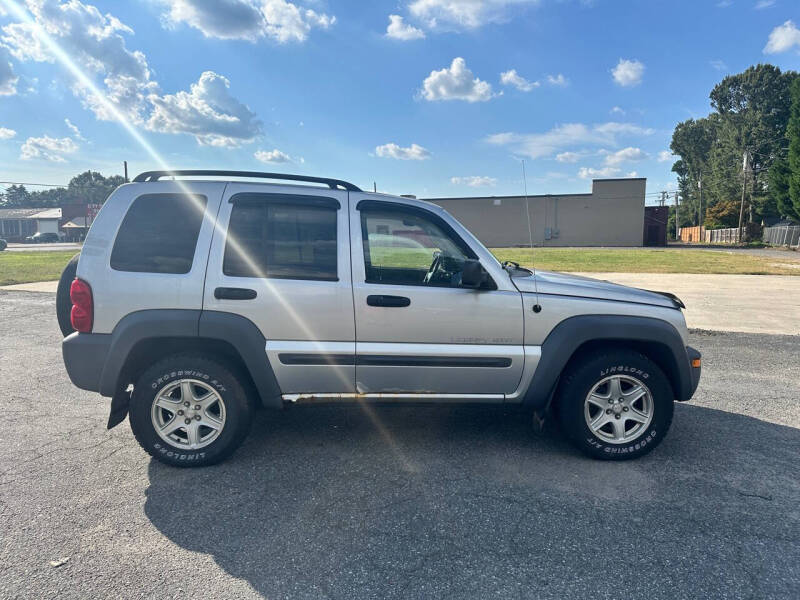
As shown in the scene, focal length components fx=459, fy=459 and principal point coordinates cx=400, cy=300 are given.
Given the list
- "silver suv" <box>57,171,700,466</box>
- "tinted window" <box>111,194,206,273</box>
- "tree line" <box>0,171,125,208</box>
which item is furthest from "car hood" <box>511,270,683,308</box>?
"tree line" <box>0,171,125,208</box>

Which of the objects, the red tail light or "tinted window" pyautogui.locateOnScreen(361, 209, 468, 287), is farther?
"tinted window" pyautogui.locateOnScreen(361, 209, 468, 287)

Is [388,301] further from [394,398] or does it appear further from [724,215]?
[724,215]

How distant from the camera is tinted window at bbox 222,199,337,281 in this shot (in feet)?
10.4

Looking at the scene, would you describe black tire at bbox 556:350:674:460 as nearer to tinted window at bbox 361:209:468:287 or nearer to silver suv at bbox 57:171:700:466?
silver suv at bbox 57:171:700:466

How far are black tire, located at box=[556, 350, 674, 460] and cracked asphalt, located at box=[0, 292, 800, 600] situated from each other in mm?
133

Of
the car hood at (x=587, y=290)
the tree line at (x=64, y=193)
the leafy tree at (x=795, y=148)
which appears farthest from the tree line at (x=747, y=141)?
the tree line at (x=64, y=193)

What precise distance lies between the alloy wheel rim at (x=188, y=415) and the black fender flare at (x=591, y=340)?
7.32 ft

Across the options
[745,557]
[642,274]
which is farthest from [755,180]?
Result: [745,557]

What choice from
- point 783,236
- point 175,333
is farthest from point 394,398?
point 783,236

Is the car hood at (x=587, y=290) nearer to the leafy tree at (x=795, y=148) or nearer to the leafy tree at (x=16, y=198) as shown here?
the leafy tree at (x=795, y=148)

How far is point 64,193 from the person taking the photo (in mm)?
120062

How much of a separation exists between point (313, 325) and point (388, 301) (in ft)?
1.79

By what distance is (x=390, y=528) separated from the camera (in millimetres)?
2592

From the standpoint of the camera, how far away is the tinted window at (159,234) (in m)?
3.16
